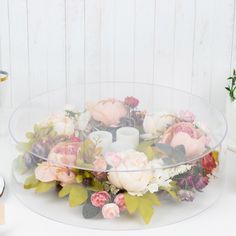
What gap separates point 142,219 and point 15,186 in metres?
0.31

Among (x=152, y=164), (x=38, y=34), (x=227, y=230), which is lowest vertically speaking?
(x=227, y=230)

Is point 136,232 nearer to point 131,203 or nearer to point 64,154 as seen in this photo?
point 131,203

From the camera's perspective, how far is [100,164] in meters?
1.33

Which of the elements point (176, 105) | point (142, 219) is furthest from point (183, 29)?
point (142, 219)

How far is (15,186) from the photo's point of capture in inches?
57.1

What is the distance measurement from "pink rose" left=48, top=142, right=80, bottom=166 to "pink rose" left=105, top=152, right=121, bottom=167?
0.22ft

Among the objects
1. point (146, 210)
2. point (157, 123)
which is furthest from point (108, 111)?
point (146, 210)

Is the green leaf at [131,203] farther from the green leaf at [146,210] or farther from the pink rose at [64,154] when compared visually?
the pink rose at [64,154]

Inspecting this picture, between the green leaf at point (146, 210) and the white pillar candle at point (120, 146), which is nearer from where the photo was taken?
the green leaf at point (146, 210)

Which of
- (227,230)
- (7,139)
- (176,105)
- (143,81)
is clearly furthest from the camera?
(143,81)

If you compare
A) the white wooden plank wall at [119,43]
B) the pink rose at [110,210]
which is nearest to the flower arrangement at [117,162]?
the pink rose at [110,210]

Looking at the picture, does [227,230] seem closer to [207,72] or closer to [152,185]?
[152,185]

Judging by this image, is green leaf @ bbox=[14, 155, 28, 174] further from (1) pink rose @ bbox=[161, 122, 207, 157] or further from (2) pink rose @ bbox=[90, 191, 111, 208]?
(1) pink rose @ bbox=[161, 122, 207, 157]

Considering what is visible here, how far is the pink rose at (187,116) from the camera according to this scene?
60.9 inches
